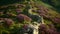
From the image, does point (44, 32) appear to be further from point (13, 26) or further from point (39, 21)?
point (13, 26)

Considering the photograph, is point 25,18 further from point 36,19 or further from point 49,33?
point 49,33

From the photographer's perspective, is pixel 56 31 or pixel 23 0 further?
pixel 23 0

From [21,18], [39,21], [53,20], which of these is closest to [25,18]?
[21,18]

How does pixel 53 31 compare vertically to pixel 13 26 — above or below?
below

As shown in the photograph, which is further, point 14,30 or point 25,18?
point 25,18

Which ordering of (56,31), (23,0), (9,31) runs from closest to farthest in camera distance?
(9,31) → (56,31) → (23,0)

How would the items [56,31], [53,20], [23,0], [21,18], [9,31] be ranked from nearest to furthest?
[9,31] → [21,18] → [56,31] → [53,20] → [23,0]

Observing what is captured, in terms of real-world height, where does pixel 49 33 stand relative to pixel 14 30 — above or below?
below

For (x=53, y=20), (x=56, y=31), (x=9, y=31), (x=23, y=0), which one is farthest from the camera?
(x=23, y=0)

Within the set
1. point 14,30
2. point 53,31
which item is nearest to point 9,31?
point 14,30
